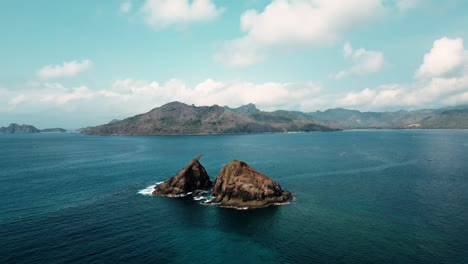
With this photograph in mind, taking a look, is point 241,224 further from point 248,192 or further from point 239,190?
point 239,190

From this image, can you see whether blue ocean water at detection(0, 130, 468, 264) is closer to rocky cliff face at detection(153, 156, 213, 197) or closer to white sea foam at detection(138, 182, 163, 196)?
white sea foam at detection(138, 182, 163, 196)

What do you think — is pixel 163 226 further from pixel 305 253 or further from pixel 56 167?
pixel 56 167

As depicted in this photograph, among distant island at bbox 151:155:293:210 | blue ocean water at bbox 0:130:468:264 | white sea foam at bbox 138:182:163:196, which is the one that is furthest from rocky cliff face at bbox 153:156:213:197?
blue ocean water at bbox 0:130:468:264

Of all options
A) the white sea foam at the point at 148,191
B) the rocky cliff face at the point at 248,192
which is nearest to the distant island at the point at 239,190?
the rocky cliff face at the point at 248,192

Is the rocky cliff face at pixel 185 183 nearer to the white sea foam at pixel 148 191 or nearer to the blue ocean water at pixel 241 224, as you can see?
the white sea foam at pixel 148 191

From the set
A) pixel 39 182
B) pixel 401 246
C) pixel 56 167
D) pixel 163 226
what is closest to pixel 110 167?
pixel 56 167

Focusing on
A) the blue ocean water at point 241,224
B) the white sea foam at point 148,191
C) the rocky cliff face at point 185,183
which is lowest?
the blue ocean water at point 241,224
